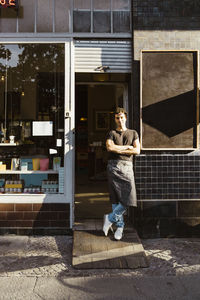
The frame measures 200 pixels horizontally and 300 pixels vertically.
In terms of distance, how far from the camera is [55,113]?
5957 mm

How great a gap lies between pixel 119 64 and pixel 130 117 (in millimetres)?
1042

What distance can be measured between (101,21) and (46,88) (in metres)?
1.66

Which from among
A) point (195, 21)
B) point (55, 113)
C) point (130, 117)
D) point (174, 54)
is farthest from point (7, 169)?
point (195, 21)

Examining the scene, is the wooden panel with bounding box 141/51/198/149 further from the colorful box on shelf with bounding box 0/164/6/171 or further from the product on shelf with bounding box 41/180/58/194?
the colorful box on shelf with bounding box 0/164/6/171

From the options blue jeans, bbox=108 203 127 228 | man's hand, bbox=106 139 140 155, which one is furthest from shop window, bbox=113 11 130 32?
blue jeans, bbox=108 203 127 228

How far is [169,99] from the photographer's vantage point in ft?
18.9

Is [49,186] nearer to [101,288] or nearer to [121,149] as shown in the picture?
[121,149]

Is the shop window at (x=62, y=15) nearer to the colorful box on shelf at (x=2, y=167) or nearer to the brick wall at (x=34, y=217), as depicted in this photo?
the colorful box on shelf at (x=2, y=167)

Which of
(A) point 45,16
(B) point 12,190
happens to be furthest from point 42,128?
(A) point 45,16

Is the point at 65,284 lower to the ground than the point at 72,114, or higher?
lower

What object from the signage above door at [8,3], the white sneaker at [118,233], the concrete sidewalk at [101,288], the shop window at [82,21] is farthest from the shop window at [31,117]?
the concrete sidewalk at [101,288]

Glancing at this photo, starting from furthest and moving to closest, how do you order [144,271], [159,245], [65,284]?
[159,245] < [144,271] < [65,284]

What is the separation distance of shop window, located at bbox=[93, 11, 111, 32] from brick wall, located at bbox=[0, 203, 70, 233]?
135 inches

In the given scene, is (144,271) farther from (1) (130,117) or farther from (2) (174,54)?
(2) (174,54)
